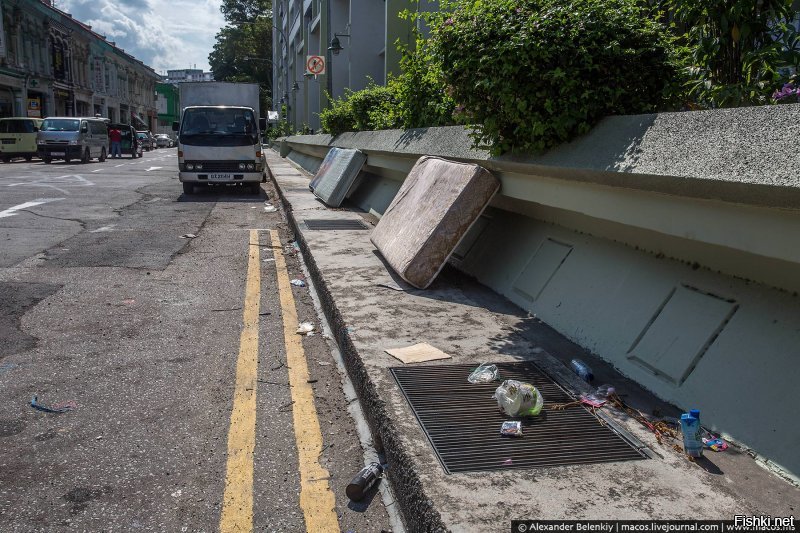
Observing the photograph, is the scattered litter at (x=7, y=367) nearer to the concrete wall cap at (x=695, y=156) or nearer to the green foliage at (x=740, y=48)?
the concrete wall cap at (x=695, y=156)

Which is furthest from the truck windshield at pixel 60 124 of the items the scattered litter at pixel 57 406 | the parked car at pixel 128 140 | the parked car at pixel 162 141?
the parked car at pixel 162 141

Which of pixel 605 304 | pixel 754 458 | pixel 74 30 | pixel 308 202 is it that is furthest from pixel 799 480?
pixel 74 30

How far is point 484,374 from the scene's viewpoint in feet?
12.6

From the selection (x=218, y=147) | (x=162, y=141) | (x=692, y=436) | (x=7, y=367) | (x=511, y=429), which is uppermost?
(x=218, y=147)

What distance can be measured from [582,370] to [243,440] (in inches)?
78.2

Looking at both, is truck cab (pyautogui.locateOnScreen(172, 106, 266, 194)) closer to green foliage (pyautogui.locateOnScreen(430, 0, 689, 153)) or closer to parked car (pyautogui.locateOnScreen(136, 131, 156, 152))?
green foliage (pyautogui.locateOnScreen(430, 0, 689, 153))

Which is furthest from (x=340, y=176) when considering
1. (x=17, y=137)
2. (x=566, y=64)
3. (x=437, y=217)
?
(x=17, y=137)

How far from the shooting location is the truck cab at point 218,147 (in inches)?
659

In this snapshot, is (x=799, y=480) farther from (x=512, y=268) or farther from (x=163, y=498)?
(x=512, y=268)

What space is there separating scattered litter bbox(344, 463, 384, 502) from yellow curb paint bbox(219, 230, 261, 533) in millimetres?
452

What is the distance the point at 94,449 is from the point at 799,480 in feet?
10.8

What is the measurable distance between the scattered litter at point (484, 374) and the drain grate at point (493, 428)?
4cm

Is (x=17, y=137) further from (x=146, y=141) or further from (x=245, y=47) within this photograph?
(x=245, y=47)

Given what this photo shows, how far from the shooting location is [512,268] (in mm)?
5785
